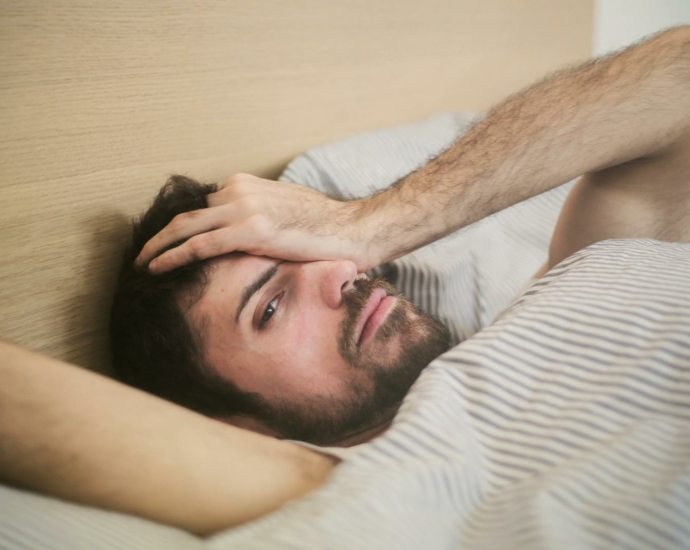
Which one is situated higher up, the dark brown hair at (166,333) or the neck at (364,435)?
the dark brown hair at (166,333)

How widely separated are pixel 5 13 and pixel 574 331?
0.73 metres

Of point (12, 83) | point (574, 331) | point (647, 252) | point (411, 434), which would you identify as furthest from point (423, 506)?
point (12, 83)

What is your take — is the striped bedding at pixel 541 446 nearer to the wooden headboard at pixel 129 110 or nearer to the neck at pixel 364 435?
the neck at pixel 364 435

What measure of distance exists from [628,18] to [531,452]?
2302mm

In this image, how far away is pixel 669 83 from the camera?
0.77 m

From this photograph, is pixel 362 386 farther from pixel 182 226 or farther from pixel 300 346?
pixel 182 226

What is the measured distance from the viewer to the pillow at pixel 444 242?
1010 mm

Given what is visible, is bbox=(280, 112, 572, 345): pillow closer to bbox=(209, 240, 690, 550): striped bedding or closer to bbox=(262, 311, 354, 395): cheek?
bbox=(262, 311, 354, 395): cheek

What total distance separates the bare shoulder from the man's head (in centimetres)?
42

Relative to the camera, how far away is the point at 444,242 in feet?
3.57

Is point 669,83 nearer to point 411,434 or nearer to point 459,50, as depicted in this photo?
point 411,434

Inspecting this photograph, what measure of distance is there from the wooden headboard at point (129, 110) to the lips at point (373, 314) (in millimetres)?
348

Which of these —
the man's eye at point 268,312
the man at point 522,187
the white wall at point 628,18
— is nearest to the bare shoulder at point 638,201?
Answer: the man at point 522,187

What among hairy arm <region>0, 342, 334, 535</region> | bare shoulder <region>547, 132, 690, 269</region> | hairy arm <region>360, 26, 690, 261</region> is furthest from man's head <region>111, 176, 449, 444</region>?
bare shoulder <region>547, 132, 690, 269</region>
